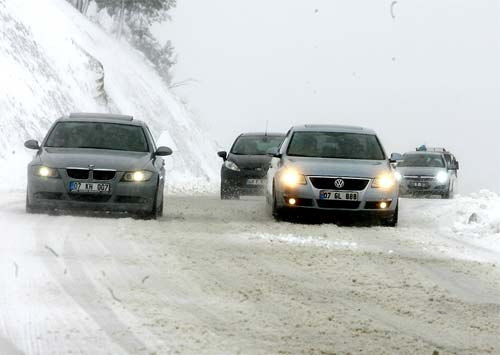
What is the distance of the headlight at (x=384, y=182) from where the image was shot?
1433 cm

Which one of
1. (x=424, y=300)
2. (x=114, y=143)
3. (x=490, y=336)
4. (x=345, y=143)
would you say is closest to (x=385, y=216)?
(x=345, y=143)

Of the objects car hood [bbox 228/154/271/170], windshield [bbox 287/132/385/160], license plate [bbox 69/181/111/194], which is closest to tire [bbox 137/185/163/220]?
Result: license plate [bbox 69/181/111/194]

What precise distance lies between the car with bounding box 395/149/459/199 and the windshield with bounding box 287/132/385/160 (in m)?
13.5

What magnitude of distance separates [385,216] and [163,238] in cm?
449

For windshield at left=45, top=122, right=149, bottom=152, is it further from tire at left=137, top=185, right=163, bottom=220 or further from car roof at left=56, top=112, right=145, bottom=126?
tire at left=137, top=185, right=163, bottom=220

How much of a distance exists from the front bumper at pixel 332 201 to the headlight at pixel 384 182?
0.17 ft

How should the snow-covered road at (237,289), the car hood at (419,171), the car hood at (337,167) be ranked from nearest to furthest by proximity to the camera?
the snow-covered road at (237,289)
the car hood at (337,167)
the car hood at (419,171)

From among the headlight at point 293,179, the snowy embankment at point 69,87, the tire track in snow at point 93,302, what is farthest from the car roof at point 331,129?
the snowy embankment at point 69,87

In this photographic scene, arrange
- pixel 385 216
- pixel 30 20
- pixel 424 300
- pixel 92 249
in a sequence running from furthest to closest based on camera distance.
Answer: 1. pixel 30 20
2. pixel 385 216
3. pixel 92 249
4. pixel 424 300

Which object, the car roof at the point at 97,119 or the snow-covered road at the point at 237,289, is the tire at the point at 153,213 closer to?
the snow-covered road at the point at 237,289

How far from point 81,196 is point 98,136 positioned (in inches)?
74.0

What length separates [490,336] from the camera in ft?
20.9

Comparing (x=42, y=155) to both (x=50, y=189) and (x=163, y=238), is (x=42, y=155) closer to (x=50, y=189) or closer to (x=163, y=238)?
(x=50, y=189)

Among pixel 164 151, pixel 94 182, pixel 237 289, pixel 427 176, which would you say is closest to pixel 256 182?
pixel 164 151
